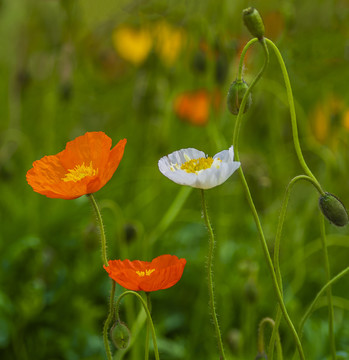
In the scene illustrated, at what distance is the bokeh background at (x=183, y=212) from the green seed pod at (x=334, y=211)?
37cm

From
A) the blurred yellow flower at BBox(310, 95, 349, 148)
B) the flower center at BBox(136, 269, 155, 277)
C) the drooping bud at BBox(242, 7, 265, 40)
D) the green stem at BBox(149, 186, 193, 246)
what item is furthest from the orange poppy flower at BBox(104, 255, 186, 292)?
the blurred yellow flower at BBox(310, 95, 349, 148)

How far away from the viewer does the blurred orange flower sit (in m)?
1.74

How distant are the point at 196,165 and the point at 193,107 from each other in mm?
1128

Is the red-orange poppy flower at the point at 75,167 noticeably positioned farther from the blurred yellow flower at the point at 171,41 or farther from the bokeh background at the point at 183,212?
the blurred yellow flower at the point at 171,41

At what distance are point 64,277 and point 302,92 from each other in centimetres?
141

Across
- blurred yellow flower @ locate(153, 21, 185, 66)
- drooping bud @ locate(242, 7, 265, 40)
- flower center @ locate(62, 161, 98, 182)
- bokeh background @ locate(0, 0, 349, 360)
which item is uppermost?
drooping bud @ locate(242, 7, 265, 40)

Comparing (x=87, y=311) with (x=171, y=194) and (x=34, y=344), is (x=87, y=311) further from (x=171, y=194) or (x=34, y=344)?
(x=171, y=194)

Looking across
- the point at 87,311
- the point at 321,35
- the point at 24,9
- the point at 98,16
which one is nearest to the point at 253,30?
the point at 87,311

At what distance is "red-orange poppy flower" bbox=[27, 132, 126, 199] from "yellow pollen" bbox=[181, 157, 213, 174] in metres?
0.07

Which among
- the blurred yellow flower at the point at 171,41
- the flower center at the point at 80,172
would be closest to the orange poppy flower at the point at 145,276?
the flower center at the point at 80,172

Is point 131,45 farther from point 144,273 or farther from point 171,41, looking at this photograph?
point 144,273

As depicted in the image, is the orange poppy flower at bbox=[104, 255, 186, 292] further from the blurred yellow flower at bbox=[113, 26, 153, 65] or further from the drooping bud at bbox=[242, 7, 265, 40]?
the blurred yellow flower at bbox=[113, 26, 153, 65]

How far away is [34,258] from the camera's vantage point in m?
1.40

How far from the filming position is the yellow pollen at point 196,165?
646 millimetres
